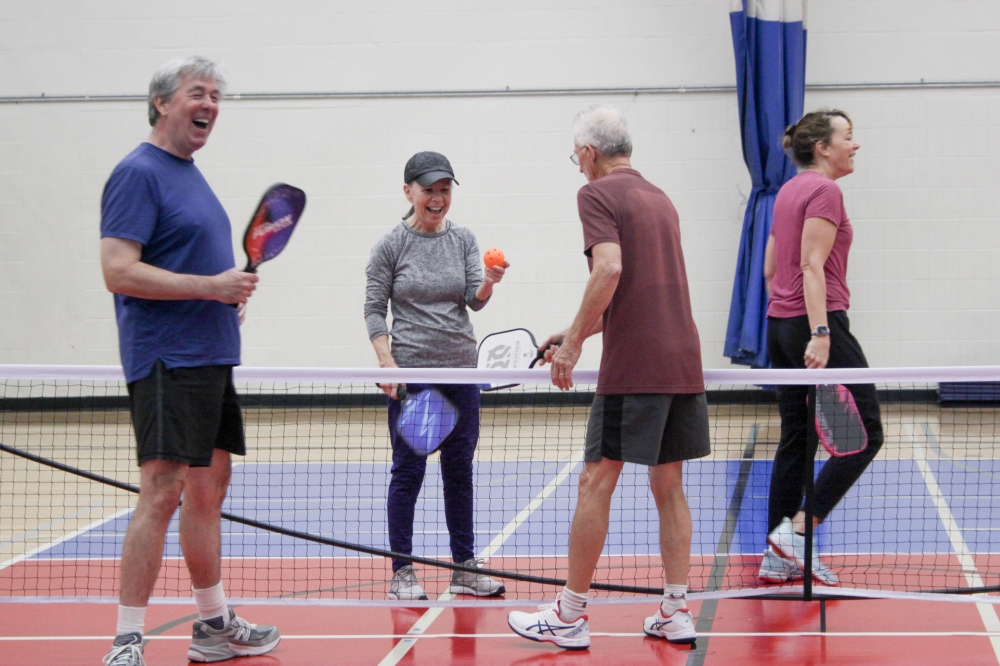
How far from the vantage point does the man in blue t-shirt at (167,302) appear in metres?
2.57

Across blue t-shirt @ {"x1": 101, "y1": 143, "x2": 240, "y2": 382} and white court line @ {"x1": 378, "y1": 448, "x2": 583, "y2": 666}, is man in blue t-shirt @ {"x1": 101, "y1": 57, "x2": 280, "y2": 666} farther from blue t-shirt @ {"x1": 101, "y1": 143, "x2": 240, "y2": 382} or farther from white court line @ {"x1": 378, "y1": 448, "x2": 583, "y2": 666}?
white court line @ {"x1": 378, "y1": 448, "x2": 583, "y2": 666}

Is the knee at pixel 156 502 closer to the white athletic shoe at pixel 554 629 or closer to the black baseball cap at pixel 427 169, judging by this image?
the white athletic shoe at pixel 554 629

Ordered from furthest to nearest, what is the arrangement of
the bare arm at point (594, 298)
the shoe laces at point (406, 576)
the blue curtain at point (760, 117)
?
the blue curtain at point (760, 117), the shoe laces at point (406, 576), the bare arm at point (594, 298)

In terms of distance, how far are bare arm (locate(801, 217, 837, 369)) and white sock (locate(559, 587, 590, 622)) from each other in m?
1.28

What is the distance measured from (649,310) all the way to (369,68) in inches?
257

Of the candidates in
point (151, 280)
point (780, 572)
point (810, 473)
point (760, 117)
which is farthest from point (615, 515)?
point (760, 117)

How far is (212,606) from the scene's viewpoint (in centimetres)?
293

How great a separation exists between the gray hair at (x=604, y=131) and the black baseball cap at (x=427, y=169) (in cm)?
70

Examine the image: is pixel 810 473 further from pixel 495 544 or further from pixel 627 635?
pixel 495 544

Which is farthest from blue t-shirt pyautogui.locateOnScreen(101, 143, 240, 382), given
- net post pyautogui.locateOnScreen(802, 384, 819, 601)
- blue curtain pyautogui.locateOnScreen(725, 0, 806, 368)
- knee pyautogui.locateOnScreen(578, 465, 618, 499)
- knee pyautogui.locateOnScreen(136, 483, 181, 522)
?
blue curtain pyautogui.locateOnScreen(725, 0, 806, 368)

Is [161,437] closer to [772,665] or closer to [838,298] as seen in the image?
[772,665]

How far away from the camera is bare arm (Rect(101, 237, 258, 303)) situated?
99.7 inches

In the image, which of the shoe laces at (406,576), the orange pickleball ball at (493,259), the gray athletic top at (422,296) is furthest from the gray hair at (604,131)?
the shoe laces at (406,576)

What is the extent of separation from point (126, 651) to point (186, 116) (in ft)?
4.87
